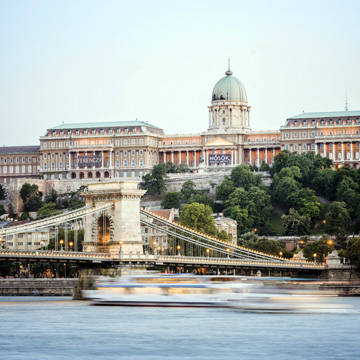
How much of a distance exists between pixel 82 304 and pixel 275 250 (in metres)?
42.0

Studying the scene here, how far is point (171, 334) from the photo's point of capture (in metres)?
56.1

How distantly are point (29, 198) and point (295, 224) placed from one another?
1581 inches

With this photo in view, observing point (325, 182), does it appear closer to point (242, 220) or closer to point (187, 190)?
point (242, 220)

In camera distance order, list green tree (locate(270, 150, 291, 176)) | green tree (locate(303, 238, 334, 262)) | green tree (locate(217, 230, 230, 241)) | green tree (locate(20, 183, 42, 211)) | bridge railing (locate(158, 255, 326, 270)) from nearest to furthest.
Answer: bridge railing (locate(158, 255, 326, 270)) < green tree (locate(303, 238, 334, 262)) < green tree (locate(217, 230, 230, 241)) < green tree (locate(270, 150, 291, 176)) < green tree (locate(20, 183, 42, 211))

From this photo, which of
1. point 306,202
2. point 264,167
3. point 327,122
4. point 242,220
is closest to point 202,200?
point 242,220

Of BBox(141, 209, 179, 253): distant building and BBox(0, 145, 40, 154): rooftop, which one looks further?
BBox(0, 145, 40, 154): rooftop

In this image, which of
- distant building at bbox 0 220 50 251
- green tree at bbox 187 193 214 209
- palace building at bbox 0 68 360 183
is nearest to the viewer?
distant building at bbox 0 220 50 251

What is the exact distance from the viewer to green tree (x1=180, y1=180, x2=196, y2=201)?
148m

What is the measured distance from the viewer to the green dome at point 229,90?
7101 inches

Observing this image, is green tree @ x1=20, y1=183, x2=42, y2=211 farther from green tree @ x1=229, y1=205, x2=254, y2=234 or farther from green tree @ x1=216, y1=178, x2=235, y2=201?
green tree @ x1=229, y1=205, x2=254, y2=234

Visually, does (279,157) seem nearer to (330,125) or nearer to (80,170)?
(330,125)

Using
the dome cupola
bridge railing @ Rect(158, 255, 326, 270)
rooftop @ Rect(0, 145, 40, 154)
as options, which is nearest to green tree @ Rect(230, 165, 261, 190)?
the dome cupola

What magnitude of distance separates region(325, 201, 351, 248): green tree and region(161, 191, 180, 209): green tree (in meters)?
23.5

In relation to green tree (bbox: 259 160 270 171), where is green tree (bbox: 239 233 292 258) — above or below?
below
